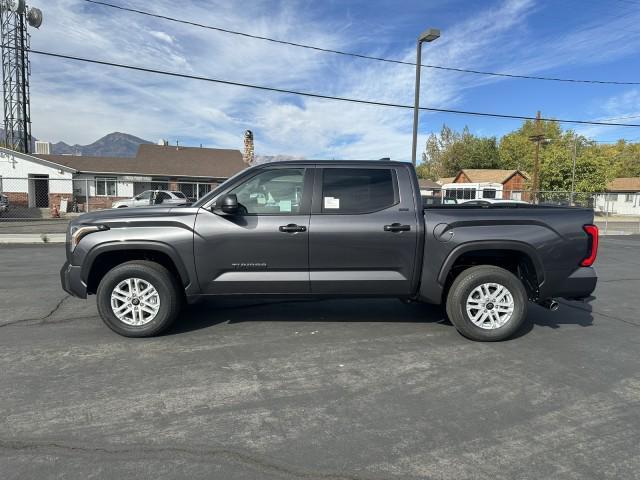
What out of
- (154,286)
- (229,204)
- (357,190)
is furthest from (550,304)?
(154,286)

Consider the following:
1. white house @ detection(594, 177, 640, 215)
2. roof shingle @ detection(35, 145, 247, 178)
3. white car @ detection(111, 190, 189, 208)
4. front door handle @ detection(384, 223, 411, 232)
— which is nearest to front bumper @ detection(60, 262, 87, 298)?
front door handle @ detection(384, 223, 411, 232)

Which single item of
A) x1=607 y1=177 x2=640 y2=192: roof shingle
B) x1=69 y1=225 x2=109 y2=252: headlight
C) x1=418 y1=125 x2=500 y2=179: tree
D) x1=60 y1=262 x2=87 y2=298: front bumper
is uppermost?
x1=418 y1=125 x2=500 y2=179: tree

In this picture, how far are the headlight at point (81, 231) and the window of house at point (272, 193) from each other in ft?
4.85

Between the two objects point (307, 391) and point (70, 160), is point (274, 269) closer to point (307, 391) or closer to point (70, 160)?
point (307, 391)

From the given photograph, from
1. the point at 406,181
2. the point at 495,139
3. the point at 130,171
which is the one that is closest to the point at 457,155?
the point at 495,139

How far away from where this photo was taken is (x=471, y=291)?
462 cm

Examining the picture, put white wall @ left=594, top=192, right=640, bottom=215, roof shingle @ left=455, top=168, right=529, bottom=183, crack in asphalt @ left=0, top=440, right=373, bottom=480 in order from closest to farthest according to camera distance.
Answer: crack in asphalt @ left=0, top=440, right=373, bottom=480, roof shingle @ left=455, top=168, right=529, bottom=183, white wall @ left=594, top=192, right=640, bottom=215

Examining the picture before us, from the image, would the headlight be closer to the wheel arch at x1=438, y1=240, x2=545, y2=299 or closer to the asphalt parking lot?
the asphalt parking lot

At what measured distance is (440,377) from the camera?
3814 mm

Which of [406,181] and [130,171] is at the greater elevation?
[130,171]

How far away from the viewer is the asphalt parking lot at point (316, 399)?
Answer: 261 cm

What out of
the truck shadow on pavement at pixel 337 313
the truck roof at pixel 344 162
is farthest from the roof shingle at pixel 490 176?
the truck roof at pixel 344 162

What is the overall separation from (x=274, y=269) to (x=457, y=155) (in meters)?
69.5

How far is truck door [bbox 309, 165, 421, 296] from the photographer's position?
4.58 metres
